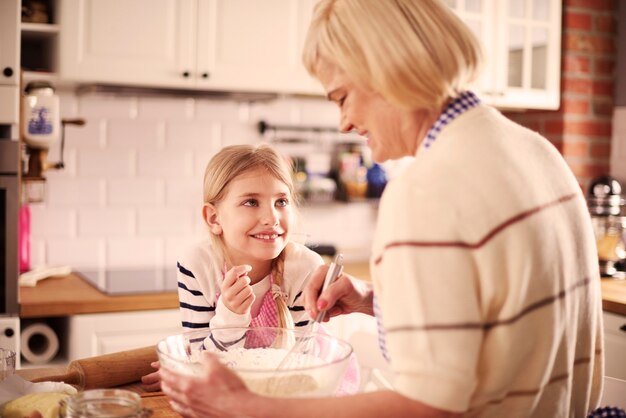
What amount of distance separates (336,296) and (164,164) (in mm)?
2109

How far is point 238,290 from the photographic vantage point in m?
1.50

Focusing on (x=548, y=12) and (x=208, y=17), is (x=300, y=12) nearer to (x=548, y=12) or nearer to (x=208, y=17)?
(x=208, y=17)

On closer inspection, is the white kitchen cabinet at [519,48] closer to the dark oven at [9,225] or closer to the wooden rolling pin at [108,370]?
the dark oven at [9,225]

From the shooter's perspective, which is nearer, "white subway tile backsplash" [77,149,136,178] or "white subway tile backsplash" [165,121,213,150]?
"white subway tile backsplash" [77,149,136,178]

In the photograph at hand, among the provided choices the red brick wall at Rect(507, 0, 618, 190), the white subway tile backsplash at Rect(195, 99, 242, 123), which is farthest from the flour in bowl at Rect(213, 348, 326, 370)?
the red brick wall at Rect(507, 0, 618, 190)

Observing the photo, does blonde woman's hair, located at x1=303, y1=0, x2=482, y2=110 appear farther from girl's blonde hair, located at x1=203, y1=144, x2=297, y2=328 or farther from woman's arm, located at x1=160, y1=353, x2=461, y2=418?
girl's blonde hair, located at x1=203, y1=144, x2=297, y2=328

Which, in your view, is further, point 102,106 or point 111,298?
point 102,106

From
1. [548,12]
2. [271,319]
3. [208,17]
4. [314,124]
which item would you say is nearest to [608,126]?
[548,12]

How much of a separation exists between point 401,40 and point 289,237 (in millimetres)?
877

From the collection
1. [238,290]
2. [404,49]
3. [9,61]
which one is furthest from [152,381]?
[9,61]

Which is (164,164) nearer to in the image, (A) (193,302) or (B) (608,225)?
(A) (193,302)

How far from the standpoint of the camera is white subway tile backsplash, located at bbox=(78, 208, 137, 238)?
3.16 m

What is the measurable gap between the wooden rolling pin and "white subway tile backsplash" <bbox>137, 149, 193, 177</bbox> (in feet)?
5.86

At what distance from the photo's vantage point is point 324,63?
3.55 feet
